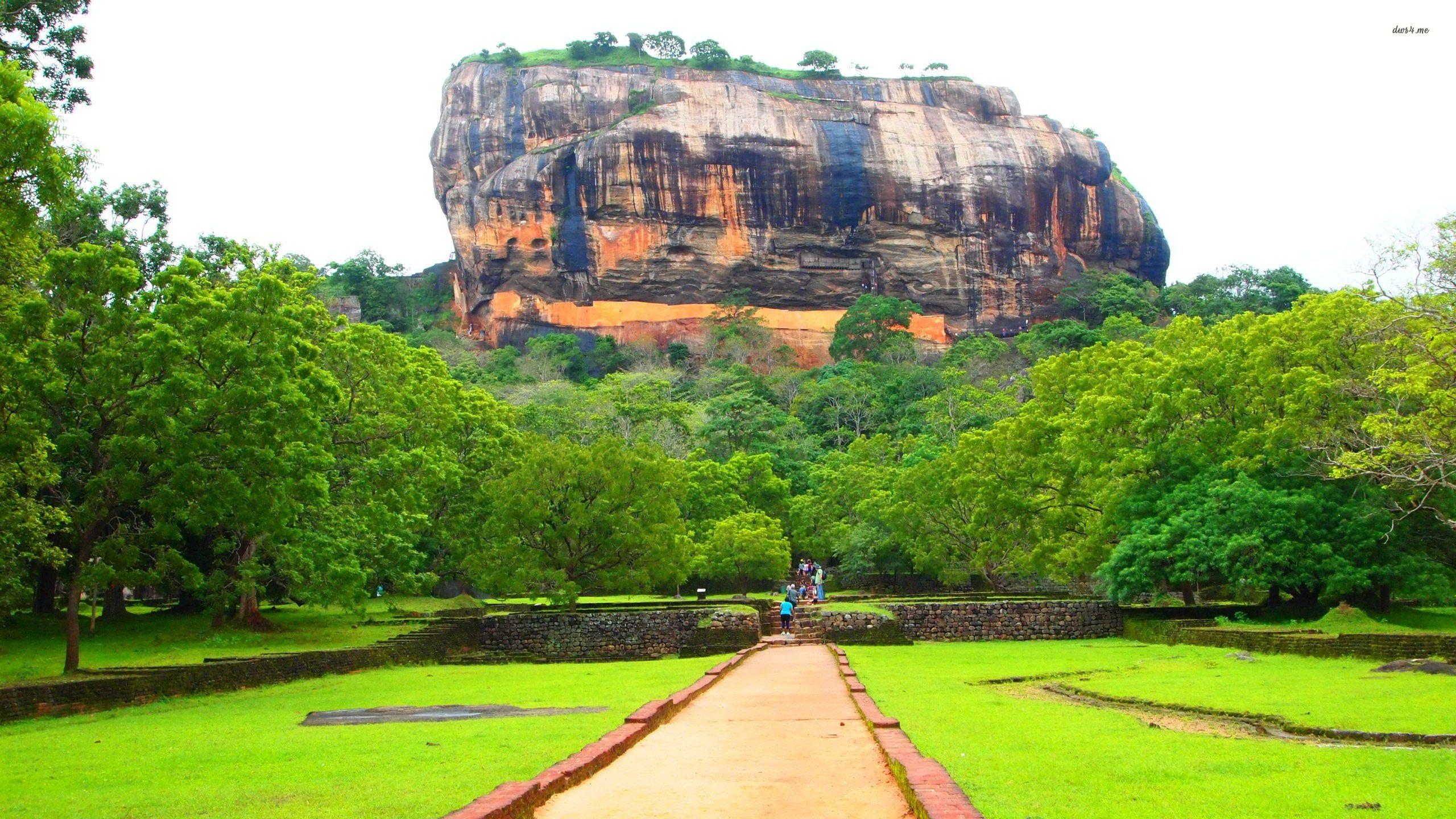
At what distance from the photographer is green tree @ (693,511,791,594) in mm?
40094

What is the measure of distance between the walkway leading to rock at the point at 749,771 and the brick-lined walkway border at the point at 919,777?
0.11 metres

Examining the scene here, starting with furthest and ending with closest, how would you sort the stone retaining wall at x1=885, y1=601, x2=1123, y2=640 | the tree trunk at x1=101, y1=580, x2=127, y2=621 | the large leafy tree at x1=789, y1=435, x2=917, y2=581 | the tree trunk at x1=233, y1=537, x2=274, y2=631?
the large leafy tree at x1=789, y1=435, x2=917, y2=581 → the stone retaining wall at x1=885, y1=601, x2=1123, y2=640 → the tree trunk at x1=101, y1=580, x2=127, y2=621 → the tree trunk at x1=233, y1=537, x2=274, y2=631

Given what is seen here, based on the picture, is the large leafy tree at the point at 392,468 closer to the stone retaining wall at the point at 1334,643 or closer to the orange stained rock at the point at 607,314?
the stone retaining wall at the point at 1334,643

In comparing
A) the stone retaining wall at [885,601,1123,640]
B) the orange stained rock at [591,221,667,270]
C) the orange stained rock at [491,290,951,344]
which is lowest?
the stone retaining wall at [885,601,1123,640]

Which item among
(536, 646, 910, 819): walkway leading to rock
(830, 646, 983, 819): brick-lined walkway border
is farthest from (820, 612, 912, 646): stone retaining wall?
(830, 646, 983, 819): brick-lined walkway border

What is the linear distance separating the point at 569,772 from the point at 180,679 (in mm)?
11627

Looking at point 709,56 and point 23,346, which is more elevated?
point 709,56

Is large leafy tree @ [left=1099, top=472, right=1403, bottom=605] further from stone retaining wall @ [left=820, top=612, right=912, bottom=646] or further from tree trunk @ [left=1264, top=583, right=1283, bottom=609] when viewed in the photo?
stone retaining wall @ [left=820, top=612, right=912, bottom=646]

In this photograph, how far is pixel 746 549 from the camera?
4022cm

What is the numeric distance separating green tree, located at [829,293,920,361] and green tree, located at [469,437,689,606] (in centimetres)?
5268

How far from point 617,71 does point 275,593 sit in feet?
232

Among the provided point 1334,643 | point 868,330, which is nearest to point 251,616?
point 1334,643

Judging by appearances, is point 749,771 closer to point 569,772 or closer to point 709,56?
point 569,772

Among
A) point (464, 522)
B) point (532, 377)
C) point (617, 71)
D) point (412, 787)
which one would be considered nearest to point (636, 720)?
point (412, 787)
